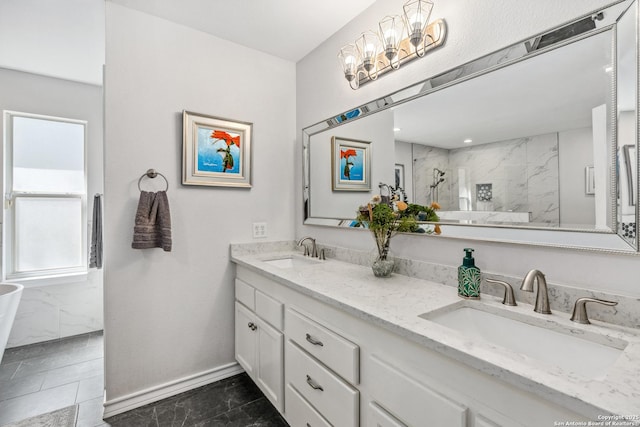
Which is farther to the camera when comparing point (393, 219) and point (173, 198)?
point (173, 198)

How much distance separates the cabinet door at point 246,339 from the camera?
1872mm

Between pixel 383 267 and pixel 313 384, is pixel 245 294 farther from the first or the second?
pixel 383 267

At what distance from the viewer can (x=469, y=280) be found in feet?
3.90

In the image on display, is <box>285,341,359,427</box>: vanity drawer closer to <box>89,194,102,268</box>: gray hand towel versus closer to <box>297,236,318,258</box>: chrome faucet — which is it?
<box>297,236,318,258</box>: chrome faucet

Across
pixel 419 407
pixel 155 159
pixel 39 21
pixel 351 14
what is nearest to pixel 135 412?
pixel 155 159

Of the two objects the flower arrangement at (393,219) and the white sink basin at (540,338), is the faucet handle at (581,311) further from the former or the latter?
the flower arrangement at (393,219)

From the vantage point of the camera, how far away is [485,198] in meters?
1.30

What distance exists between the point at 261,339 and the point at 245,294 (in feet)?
1.13

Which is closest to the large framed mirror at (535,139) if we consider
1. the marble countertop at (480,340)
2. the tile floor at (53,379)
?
the marble countertop at (480,340)

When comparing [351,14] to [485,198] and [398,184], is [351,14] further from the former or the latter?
[485,198]

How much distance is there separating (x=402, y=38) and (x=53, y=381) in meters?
3.18

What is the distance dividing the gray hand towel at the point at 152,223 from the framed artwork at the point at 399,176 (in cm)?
140

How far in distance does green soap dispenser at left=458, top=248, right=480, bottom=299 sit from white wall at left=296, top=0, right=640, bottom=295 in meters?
0.12

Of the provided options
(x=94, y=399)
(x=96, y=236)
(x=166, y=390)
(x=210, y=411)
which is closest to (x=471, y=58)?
(x=210, y=411)
